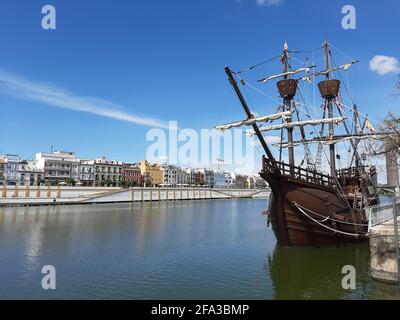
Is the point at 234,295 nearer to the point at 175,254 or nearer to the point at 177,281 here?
the point at 177,281

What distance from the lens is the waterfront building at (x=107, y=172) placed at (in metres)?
136

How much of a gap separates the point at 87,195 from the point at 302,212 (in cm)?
7867

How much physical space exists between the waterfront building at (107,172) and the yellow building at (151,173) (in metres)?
18.3

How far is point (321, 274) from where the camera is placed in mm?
18953

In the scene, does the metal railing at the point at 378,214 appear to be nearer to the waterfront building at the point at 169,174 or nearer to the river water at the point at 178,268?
the river water at the point at 178,268

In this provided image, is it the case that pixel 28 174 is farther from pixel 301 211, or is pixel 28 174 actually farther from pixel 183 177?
pixel 301 211

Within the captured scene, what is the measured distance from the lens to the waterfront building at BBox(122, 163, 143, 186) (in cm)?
15062

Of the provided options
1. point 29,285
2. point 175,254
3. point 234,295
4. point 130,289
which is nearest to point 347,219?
point 175,254

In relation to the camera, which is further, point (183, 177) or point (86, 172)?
point (183, 177)

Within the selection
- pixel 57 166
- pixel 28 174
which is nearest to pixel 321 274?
pixel 28 174

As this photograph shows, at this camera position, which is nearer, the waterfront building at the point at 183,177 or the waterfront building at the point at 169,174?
the waterfront building at the point at 169,174

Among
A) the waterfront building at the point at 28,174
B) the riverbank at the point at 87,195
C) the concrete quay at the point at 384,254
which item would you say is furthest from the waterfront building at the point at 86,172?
the concrete quay at the point at 384,254

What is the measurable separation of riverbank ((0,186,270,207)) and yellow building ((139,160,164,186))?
35325mm

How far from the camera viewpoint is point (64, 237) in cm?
3272
